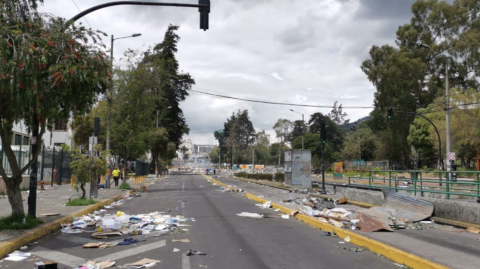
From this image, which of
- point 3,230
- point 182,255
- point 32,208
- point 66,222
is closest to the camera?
point 182,255

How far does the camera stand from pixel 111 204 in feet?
62.4

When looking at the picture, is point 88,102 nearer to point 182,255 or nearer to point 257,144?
point 182,255

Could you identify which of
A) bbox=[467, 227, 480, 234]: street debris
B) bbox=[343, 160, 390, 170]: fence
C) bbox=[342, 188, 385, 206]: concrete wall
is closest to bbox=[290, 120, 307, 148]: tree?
bbox=[343, 160, 390, 170]: fence

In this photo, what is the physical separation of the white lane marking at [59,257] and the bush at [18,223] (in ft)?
5.31

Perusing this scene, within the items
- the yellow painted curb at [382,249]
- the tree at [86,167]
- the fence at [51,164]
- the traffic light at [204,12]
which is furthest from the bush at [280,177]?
the traffic light at [204,12]

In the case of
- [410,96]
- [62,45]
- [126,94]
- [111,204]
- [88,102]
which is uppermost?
[410,96]

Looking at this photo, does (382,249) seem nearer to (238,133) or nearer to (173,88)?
(173,88)

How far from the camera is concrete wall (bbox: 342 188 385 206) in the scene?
638 inches

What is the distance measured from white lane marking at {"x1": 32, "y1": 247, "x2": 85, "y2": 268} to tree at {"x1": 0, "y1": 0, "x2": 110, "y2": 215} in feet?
8.54

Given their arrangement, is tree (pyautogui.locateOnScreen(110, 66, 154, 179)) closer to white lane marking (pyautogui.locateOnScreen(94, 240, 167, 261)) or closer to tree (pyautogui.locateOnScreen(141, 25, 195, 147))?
white lane marking (pyautogui.locateOnScreen(94, 240, 167, 261))

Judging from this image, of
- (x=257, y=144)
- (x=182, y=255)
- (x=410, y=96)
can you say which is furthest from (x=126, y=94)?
(x=257, y=144)

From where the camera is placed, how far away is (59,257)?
26.1ft

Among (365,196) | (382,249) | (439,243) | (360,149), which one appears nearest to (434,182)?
(365,196)

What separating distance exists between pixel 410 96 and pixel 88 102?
54226 millimetres
